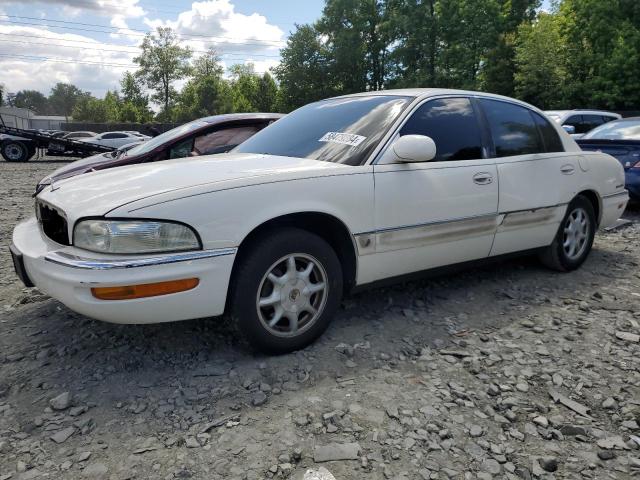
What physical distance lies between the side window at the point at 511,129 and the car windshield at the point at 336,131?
0.80 meters

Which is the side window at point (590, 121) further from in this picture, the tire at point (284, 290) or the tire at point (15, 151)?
the tire at point (15, 151)

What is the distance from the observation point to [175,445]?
2.13m

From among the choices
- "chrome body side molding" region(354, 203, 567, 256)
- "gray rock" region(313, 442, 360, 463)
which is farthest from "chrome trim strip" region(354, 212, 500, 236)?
"gray rock" region(313, 442, 360, 463)

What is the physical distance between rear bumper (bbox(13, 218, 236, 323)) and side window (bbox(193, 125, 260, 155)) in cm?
382

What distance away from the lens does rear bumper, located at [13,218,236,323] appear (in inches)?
91.8

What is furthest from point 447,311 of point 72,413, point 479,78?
point 479,78

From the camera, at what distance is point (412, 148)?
3012mm

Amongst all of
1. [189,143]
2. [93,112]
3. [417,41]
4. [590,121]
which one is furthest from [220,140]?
[93,112]

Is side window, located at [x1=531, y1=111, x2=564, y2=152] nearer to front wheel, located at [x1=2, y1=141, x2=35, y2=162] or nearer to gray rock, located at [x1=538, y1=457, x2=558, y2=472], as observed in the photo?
gray rock, located at [x1=538, y1=457, x2=558, y2=472]

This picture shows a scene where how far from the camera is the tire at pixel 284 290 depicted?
2.62m

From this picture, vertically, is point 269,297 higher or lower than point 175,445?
higher

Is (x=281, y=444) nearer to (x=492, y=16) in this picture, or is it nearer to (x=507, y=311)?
(x=507, y=311)

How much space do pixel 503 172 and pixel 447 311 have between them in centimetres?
109

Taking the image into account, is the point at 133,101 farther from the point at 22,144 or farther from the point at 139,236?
the point at 139,236
